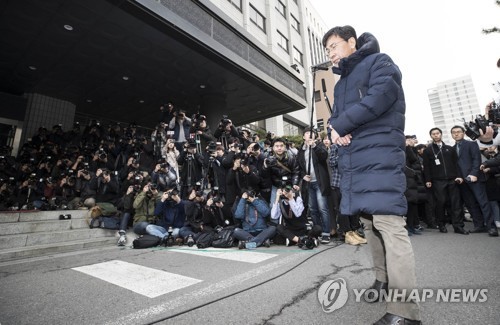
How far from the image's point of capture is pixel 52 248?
447 cm

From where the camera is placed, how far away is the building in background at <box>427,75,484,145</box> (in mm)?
92062

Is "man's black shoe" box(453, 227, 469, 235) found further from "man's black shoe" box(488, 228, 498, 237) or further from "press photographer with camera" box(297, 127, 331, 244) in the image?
"press photographer with camera" box(297, 127, 331, 244)

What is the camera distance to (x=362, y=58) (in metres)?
1.78

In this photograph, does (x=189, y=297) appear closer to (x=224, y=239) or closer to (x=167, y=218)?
(x=224, y=239)

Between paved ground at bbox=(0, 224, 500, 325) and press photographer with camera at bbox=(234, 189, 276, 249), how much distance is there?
0.69 meters

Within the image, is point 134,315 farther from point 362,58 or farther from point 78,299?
point 362,58

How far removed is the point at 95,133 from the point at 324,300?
34.0 feet

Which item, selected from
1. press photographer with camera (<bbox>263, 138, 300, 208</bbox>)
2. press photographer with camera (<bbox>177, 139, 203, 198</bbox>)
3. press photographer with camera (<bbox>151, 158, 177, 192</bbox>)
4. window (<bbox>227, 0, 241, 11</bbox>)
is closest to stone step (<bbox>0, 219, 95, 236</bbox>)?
press photographer with camera (<bbox>151, 158, 177, 192</bbox>)

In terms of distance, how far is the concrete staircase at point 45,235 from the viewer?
4309 millimetres

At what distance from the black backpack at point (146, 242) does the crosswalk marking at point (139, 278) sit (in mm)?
1248

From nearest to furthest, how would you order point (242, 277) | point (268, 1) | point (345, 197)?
point (345, 197), point (242, 277), point (268, 1)

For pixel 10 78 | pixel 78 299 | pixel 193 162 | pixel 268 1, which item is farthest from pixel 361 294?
pixel 268 1

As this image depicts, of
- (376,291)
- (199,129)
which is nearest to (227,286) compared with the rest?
(376,291)

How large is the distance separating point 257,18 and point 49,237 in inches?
707
